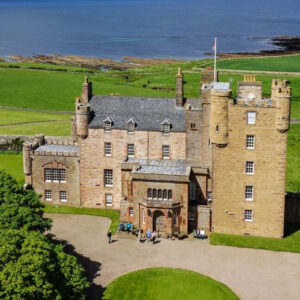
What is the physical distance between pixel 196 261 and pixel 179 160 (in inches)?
502

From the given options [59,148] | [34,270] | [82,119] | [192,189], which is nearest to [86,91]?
[82,119]

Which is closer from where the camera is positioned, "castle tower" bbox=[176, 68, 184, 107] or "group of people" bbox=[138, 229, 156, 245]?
"group of people" bbox=[138, 229, 156, 245]

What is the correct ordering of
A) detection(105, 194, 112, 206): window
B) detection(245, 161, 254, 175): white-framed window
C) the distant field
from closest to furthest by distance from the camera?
detection(245, 161, 254, 175): white-framed window → detection(105, 194, 112, 206): window → the distant field

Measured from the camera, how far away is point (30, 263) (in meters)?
32.4

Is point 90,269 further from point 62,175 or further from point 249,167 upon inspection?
point 249,167

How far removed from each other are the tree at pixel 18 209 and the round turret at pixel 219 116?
18174 millimetres

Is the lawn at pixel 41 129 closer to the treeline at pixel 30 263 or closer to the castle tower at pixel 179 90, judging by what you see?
the castle tower at pixel 179 90

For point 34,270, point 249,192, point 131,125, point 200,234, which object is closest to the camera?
point 34,270

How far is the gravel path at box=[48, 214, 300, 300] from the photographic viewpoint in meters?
42.7

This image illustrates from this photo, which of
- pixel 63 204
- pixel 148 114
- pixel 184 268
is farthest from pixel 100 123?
pixel 184 268

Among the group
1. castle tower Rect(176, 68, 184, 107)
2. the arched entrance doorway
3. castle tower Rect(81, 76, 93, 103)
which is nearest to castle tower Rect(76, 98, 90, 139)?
castle tower Rect(81, 76, 93, 103)

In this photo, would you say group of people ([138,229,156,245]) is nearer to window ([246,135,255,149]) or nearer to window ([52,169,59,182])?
window ([246,135,255,149])

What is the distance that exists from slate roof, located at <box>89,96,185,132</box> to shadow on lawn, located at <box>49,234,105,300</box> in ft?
47.9

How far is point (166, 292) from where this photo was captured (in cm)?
4194
